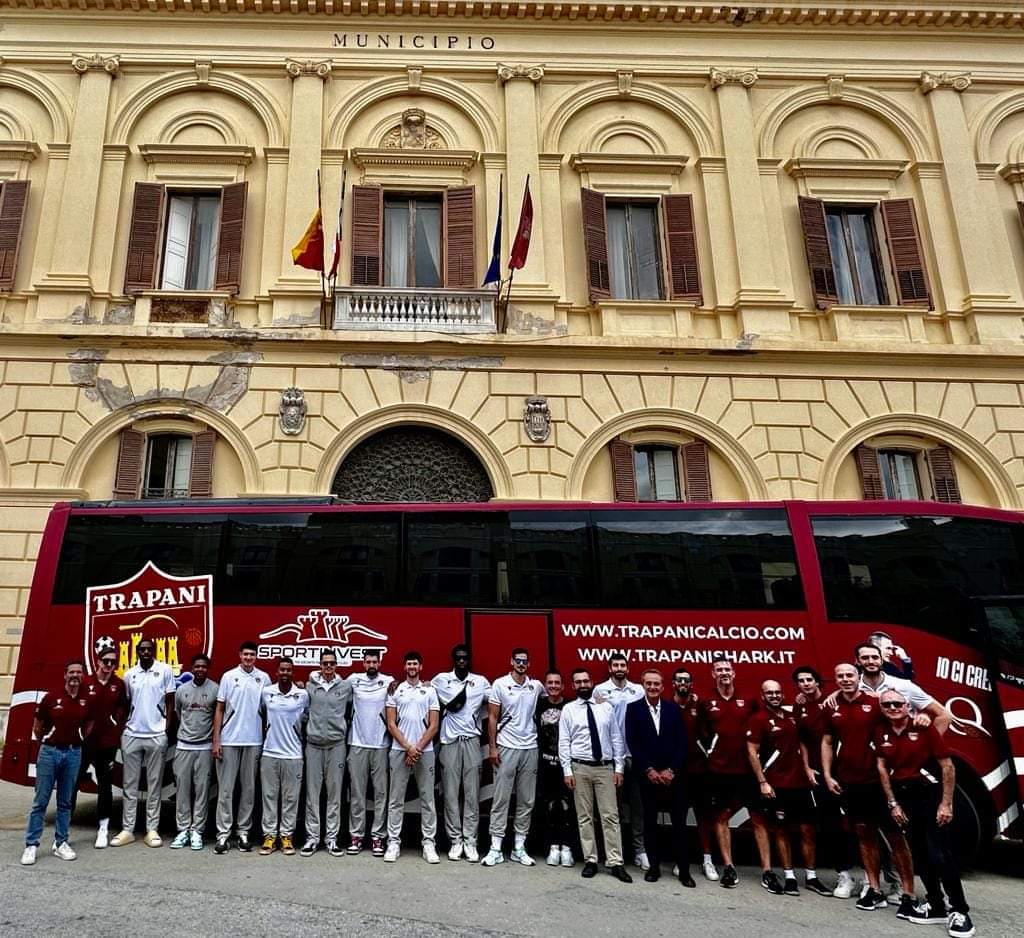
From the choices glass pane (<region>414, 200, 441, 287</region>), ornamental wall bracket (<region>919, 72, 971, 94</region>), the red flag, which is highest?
ornamental wall bracket (<region>919, 72, 971, 94</region>)

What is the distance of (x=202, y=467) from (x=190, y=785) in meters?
6.77

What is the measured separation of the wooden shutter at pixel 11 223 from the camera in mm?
13383

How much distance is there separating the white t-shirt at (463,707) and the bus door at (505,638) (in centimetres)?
48

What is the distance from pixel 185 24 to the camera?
15.1 metres

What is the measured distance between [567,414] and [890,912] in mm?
8985

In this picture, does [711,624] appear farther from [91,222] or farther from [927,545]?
[91,222]

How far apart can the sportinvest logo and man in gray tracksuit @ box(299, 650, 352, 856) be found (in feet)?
1.90

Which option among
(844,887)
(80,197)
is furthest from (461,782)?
(80,197)

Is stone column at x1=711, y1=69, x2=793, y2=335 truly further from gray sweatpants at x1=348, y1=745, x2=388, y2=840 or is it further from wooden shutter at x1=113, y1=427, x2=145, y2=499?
wooden shutter at x1=113, y1=427, x2=145, y2=499

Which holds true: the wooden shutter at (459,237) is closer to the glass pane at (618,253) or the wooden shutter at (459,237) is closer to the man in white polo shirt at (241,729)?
Result: the glass pane at (618,253)

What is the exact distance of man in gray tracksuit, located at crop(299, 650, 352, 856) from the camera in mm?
6797

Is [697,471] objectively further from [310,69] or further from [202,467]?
[310,69]

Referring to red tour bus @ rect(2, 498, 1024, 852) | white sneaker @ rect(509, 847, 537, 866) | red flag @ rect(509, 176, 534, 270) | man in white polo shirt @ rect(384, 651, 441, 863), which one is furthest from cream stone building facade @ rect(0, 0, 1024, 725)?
white sneaker @ rect(509, 847, 537, 866)

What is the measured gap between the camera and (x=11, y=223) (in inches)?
538
